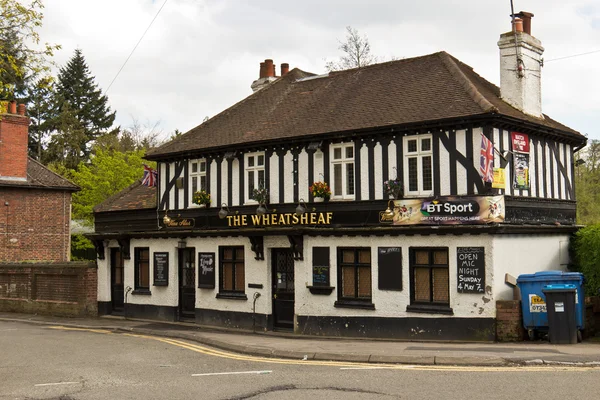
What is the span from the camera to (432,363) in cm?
1221

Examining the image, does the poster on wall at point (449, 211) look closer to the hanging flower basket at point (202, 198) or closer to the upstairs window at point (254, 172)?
the upstairs window at point (254, 172)

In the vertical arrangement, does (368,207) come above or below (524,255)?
above

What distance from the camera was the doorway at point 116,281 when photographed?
24.0 m

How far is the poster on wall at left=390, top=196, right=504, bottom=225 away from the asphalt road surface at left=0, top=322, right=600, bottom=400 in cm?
476

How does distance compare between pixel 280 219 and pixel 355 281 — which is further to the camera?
pixel 280 219

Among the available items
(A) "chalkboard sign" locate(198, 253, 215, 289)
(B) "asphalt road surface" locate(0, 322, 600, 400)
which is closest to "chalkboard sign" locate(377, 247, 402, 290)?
(B) "asphalt road surface" locate(0, 322, 600, 400)

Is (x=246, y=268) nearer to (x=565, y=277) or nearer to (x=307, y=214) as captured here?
(x=307, y=214)

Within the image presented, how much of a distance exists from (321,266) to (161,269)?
22.0 feet

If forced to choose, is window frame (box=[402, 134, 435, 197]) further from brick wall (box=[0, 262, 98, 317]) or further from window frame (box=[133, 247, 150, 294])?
Result: brick wall (box=[0, 262, 98, 317])

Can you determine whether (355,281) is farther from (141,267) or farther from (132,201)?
(132,201)

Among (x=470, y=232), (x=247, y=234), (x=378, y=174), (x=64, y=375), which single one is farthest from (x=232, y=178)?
(x=64, y=375)

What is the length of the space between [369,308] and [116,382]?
26.1ft

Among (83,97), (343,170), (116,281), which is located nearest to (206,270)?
(116,281)

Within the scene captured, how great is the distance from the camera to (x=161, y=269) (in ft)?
72.8
